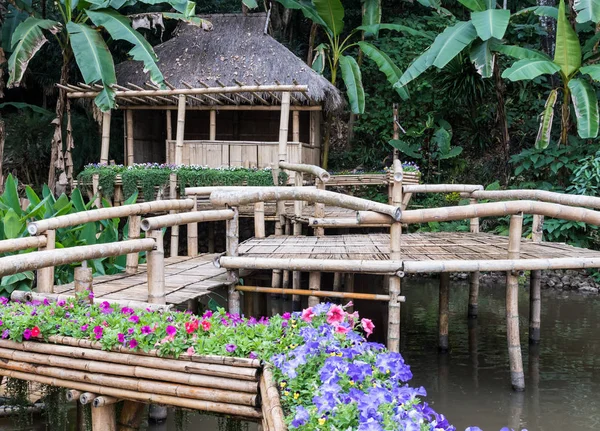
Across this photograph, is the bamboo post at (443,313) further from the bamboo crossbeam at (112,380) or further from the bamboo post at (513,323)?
the bamboo crossbeam at (112,380)

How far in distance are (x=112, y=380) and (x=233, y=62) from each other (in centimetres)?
993

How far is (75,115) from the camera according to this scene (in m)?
14.6

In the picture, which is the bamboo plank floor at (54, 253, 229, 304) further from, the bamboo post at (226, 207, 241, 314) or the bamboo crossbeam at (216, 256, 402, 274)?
the bamboo crossbeam at (216, 256, 402, 274)

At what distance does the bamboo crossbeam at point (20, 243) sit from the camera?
13.3ft

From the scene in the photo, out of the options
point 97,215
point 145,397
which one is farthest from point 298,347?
point 97,215

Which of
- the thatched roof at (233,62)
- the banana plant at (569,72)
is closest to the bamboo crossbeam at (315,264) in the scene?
the banana plant at (569,72)

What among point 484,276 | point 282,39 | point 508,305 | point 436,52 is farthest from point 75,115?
point 508,305

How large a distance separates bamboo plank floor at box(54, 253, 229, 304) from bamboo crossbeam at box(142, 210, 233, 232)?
0.55 m

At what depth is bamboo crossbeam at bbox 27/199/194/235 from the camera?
448 cm

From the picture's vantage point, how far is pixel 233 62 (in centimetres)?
1238

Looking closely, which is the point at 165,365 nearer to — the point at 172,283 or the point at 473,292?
the point at 172,283

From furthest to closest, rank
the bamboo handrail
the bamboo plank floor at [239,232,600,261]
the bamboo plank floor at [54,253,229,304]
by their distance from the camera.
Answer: the bamboo handrail → the bamboo plank floor at [239,232,600,261] → the bamboo plank floor at [54,253,229,304]

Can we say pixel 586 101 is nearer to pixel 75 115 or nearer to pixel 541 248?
pixel 541 248

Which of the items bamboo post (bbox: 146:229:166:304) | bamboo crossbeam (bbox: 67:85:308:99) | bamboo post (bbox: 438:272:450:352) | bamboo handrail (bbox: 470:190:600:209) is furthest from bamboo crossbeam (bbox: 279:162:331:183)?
bamboo post (bbox: 146:229:166:304)
